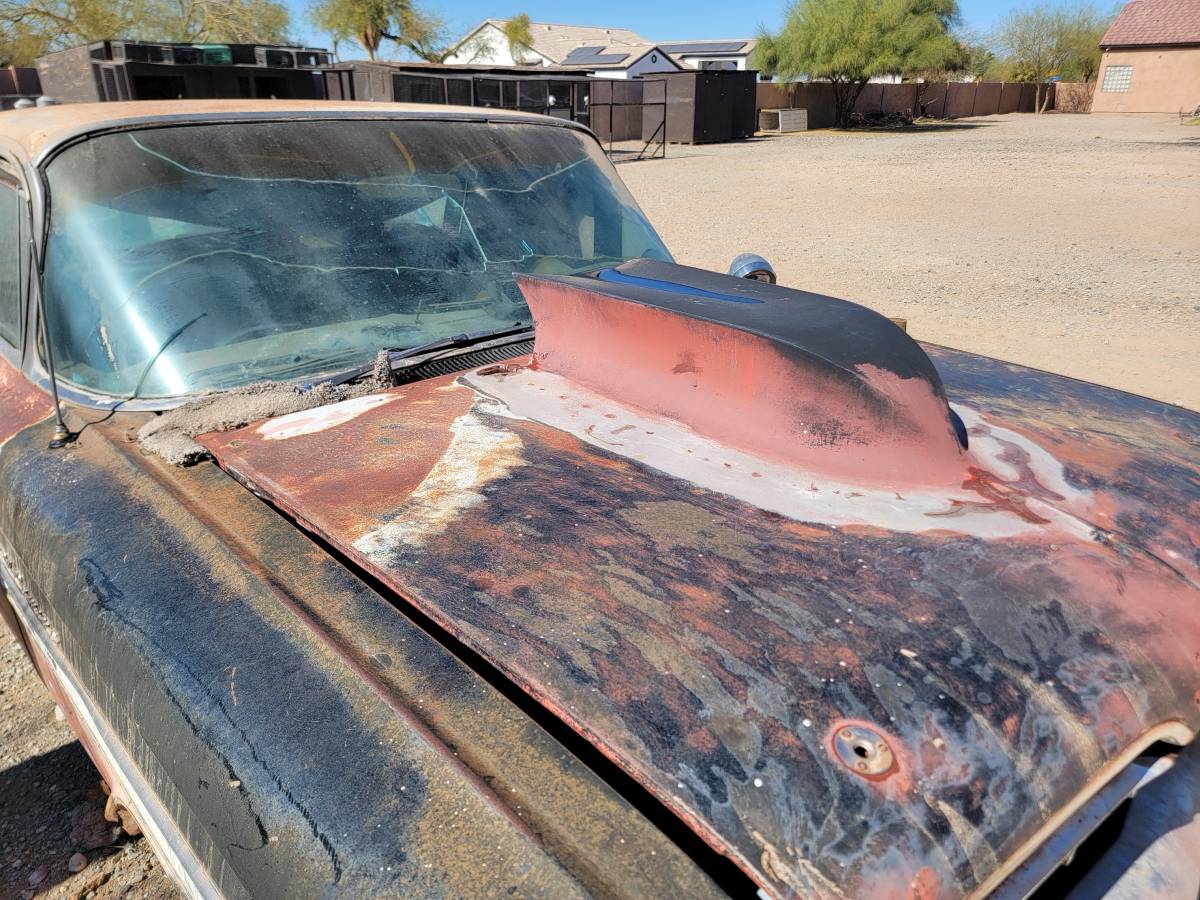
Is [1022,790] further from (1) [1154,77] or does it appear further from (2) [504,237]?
(1) [1154,77]

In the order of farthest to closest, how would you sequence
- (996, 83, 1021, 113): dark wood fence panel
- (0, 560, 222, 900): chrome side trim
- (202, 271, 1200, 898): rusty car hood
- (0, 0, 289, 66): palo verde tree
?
(996, 83, 1021, 113): dark wood fence panel
(0, 0, 289, 66): palo verde tree
(0, 560, 222, 900): chrome side trim
(202, 271, 1200, 898): rusty car hood

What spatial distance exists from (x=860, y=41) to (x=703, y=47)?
2514cm

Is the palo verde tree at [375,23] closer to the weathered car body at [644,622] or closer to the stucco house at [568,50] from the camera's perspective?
the stucco house at [568,50]

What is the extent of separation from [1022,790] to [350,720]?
Answer: 2.61ft

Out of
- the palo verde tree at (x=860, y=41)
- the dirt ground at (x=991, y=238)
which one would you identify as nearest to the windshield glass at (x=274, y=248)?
the dirt ground at (x=991, y=238)

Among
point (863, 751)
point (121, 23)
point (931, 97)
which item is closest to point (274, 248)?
point (863, 751)

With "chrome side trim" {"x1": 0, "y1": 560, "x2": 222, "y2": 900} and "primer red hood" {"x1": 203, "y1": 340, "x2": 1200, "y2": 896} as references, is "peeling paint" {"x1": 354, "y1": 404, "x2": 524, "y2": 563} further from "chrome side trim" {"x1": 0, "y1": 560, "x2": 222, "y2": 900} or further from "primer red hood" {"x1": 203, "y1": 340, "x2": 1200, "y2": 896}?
"chrome side trim" {"x1": 0, "y1": 560, "x2": 222, "y2": 900}

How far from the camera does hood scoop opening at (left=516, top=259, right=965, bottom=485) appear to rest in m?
1.53

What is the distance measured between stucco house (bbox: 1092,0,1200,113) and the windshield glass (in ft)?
148

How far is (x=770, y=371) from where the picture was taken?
160 centimetres

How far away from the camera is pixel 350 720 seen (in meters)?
1.05

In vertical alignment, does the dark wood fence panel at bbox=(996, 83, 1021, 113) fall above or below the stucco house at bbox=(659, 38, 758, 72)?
below

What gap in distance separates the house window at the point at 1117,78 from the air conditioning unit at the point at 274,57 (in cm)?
4747

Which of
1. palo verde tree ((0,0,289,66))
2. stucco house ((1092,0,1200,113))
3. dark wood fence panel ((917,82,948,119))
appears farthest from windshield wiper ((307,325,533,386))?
stucco house ((1092,0,1200,113))
